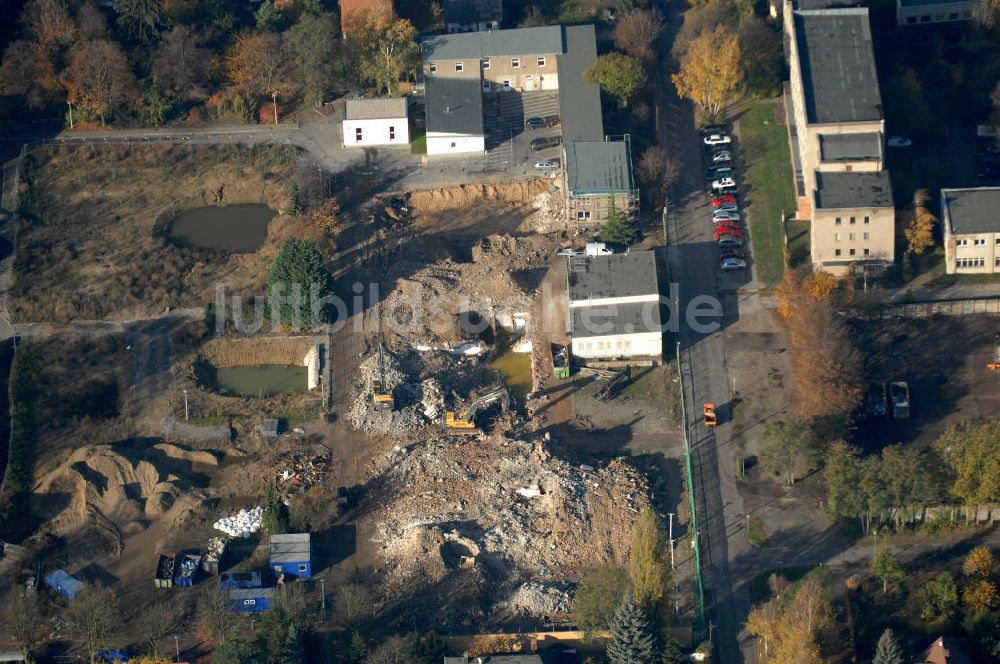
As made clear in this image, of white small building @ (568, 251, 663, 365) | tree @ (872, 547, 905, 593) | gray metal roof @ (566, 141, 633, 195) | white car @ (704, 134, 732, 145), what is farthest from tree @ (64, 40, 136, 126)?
tree @ (872, 547, 905, 593)

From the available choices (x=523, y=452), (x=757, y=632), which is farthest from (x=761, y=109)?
(x=757, y=632)

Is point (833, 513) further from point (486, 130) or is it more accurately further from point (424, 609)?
point (486, 130)

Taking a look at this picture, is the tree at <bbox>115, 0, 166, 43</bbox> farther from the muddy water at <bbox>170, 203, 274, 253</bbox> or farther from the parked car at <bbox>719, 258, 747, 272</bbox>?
the parked car at <bbox>719, 258, 747, 272</bbox>

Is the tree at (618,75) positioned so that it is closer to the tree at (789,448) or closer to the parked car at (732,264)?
the parked car at (732,264)

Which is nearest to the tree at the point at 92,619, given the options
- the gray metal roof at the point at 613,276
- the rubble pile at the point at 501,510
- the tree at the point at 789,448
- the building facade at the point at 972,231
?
the rubble pile at the point at 501,510

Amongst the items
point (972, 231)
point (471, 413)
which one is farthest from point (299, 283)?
point (972, 231)

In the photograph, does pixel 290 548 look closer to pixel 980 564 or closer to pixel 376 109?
pixel 376 109
